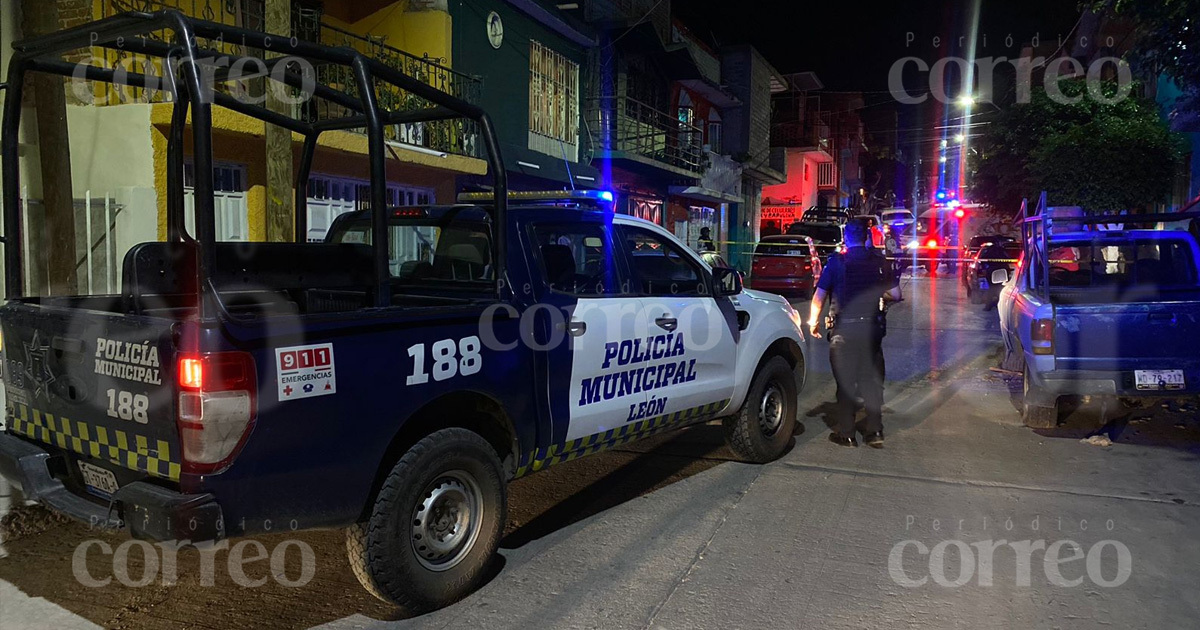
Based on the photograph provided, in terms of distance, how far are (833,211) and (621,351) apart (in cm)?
3426

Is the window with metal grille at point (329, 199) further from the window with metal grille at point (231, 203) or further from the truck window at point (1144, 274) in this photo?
the truck window at point (1144, 274)

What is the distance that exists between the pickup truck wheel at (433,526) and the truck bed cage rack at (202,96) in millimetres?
752

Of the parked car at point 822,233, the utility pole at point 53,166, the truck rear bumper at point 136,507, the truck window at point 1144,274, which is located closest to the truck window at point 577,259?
the truck rear bumper at point 136,507

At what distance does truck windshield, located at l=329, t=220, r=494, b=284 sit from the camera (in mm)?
4828

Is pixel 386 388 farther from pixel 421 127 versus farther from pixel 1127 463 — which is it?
pixel 421 127

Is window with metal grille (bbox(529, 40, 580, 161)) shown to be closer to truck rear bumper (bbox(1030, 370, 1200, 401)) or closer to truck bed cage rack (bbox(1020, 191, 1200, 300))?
truck bed cage rack (bbox(1020, 191, 1200, 300))

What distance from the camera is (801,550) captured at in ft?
15.4

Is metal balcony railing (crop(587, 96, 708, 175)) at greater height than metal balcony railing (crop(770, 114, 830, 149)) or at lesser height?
lesser

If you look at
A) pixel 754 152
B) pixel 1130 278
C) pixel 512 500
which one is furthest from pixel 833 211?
pixel 512 500

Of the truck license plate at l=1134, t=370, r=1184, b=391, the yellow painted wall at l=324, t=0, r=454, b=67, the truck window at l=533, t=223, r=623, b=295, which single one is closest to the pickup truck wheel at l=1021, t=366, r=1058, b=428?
the truck license plate at l=1134, t=370, r=1184, b=391

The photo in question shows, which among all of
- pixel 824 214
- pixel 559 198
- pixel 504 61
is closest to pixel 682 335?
pixel 559 198

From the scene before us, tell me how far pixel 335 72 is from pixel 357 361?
403 inches

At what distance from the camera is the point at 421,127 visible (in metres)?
13.9

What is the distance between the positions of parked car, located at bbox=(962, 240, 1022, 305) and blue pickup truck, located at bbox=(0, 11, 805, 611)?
1638 cm
